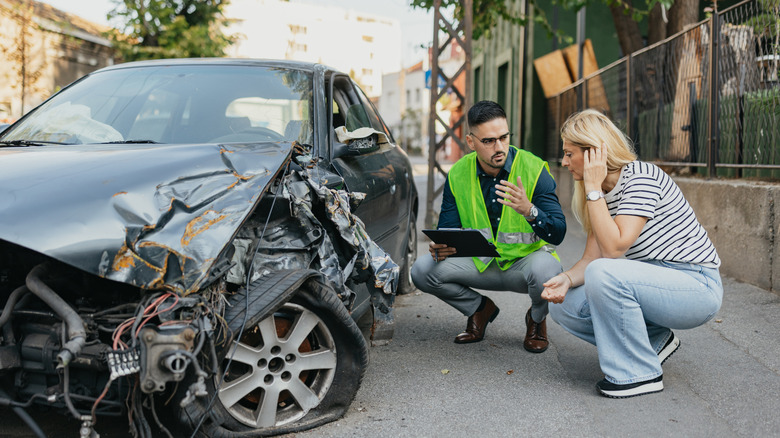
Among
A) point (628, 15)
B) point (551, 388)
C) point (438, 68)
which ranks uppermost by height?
point (628, 15)

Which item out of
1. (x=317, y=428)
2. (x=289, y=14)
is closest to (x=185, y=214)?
(x=317, y=428)

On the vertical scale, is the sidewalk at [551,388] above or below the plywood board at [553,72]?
below

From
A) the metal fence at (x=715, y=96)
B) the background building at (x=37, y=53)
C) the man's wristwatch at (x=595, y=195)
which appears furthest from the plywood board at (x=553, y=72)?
the background building at (x=37, y=53)

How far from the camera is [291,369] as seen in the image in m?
2.98

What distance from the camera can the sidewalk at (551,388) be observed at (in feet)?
10.3

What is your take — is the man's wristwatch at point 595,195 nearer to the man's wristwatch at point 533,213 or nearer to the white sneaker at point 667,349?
the man's wristwatch at point 533,213

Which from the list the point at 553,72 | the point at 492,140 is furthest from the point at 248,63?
the point at 553,72

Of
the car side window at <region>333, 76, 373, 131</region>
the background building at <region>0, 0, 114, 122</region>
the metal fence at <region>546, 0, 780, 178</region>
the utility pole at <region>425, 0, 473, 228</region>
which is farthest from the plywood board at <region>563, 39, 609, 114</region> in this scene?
the background building at <region>0, 0, 114, 122</region>

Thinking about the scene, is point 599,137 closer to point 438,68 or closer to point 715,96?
point 715,96

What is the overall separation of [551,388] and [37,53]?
2173 centimetres

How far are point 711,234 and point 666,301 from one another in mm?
3455

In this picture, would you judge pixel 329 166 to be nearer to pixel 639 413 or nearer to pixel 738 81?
pixel 639 413

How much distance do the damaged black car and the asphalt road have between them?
0.33 meters

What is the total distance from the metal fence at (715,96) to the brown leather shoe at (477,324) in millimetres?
2694
